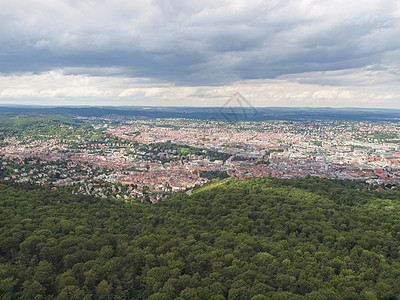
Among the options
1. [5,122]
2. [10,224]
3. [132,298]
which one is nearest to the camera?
[132,298]

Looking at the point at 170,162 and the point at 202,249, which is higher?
the point at 202,249

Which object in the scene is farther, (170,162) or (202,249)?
(170,162)

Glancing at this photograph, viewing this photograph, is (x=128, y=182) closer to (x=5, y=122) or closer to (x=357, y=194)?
(x=357, y=194)

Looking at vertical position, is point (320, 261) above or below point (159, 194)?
above

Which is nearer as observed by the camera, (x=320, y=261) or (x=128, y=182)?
(x=320, y=261)

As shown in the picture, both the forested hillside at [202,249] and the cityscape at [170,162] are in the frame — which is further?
the cityscape at [170,162]

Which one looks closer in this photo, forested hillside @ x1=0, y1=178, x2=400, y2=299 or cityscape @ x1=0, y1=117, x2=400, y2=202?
forested hillside @ x1=0, y1=178, x2=400, y2=299

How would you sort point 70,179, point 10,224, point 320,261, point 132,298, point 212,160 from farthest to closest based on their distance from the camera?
point 212,160, point 70,179, point 10,224, point 320,261, point 132,298

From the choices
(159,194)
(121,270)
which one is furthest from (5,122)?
(121,270)
